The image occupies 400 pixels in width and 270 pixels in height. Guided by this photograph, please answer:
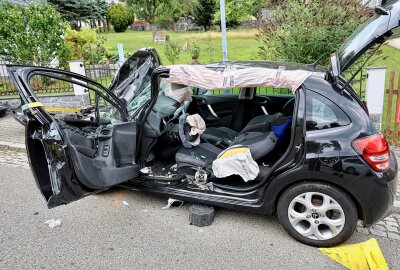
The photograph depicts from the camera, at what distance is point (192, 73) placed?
3.32m

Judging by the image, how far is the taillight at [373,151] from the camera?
273 cm

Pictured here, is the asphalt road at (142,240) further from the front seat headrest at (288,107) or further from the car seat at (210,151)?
the front seat headrest at (288,107)

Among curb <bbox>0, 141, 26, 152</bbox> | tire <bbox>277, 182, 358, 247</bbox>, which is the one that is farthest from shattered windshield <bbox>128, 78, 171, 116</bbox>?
curb <bbox>0, 141, 26, 152</bbox>

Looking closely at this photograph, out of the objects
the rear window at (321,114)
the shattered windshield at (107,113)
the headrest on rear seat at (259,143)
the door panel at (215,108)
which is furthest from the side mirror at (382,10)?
the shattered windshield at (107,113)

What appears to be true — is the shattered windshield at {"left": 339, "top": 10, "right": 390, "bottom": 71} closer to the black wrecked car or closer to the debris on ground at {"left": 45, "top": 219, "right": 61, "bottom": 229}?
the black wrecked car

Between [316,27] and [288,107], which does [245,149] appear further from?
[316,27]

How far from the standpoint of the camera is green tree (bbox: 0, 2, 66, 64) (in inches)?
342

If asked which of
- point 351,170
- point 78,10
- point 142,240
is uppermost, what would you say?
point 78,10

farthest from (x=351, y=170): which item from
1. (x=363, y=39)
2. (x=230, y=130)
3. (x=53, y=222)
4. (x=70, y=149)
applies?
(x=53, y=222)

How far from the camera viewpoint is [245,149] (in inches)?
131

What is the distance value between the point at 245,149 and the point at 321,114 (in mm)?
812

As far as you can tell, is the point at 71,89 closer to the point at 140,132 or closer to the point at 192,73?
the point at 140,132

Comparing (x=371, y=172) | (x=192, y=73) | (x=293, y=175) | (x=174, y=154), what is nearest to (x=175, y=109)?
(x=174, y=154)

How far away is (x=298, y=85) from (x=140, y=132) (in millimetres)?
1772
